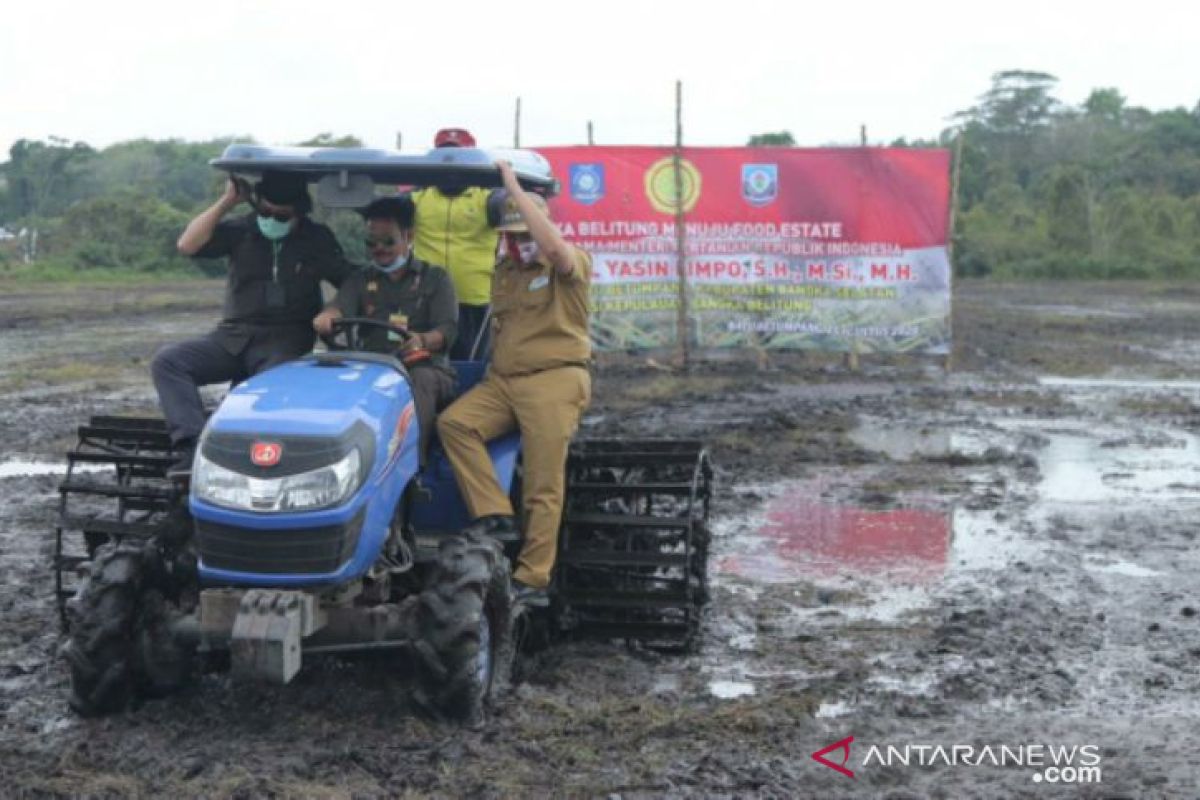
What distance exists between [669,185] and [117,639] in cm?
1357

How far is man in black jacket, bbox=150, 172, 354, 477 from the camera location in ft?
24.4

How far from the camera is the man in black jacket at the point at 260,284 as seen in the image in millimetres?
7445

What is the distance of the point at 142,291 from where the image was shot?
39.8m

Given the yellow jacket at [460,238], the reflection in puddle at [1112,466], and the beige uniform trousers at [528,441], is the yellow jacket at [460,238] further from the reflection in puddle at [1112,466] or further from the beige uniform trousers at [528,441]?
the reflection in puddle at [1112,466]

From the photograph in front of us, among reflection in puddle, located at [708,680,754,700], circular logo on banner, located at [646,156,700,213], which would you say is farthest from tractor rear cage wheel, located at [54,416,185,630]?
circular logo on banner, located at [646,156,700,213]

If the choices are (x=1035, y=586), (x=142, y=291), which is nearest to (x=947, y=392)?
(x=1035, y=586)

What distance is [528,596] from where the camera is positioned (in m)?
7.31

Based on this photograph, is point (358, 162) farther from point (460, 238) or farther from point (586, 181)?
point (586, 181)

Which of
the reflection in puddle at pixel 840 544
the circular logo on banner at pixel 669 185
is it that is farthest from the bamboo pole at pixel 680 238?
the reflection in puddle at pixel 840 544

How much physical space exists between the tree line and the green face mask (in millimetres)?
24325

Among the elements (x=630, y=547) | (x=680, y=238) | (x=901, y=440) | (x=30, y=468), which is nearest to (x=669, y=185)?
(x=680, y=238)

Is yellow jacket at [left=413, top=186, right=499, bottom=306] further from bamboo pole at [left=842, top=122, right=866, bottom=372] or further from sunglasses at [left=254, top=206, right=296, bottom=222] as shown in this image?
bamboo pole at [left=842, top=122, right=866, bottom=372]

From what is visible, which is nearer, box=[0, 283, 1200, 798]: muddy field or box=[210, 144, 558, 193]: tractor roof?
box=[0, 283, 1200, 798]: muddy field

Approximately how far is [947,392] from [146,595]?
1339 cm
